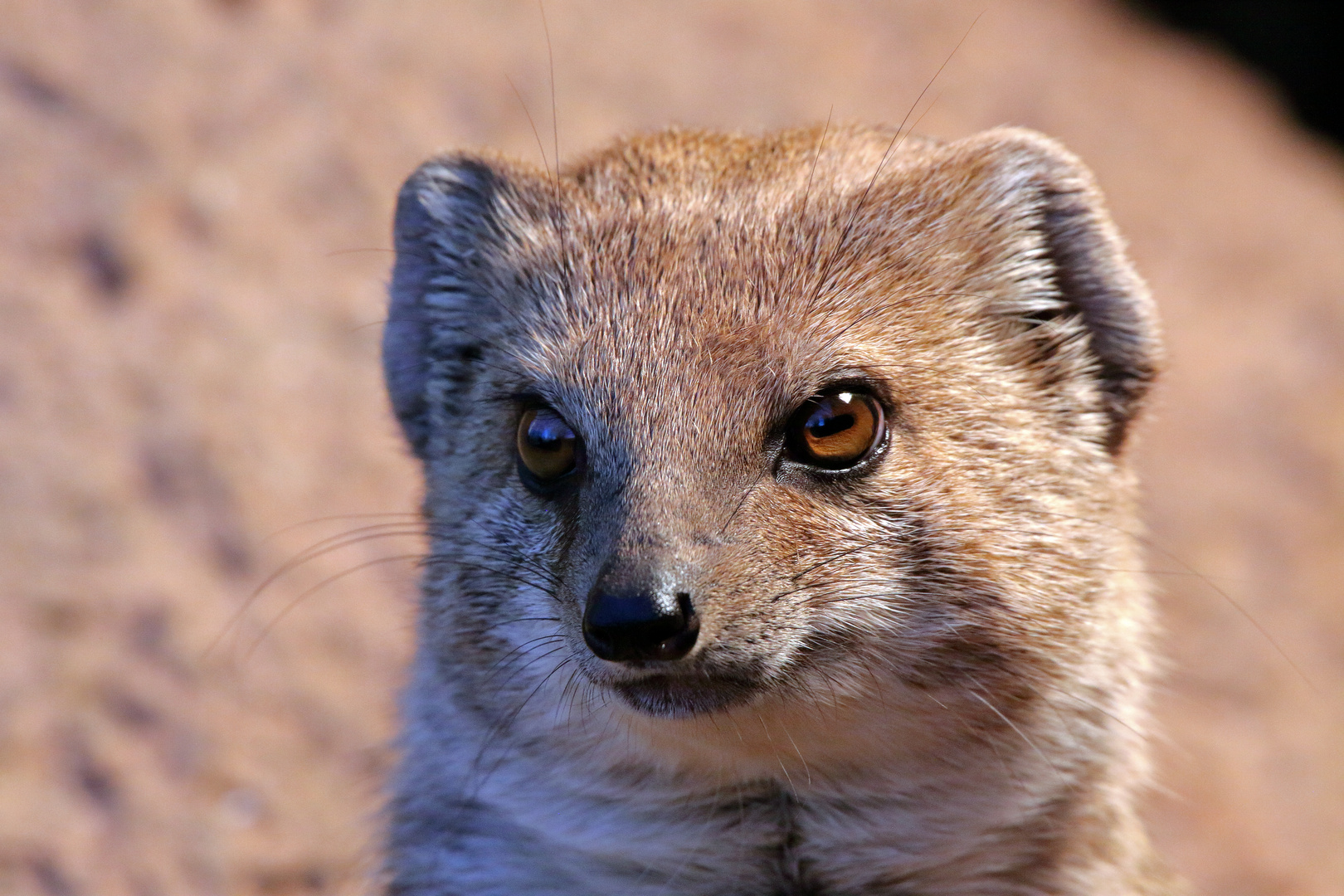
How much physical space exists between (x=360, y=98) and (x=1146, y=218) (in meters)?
4.60

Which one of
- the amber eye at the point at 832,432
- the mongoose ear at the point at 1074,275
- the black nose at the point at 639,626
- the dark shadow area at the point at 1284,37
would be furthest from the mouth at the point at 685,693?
the dark shadow area at the point at 1284,37

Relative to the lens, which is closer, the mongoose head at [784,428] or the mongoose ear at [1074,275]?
the mongoose head at [784,428]

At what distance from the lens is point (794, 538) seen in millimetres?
3297

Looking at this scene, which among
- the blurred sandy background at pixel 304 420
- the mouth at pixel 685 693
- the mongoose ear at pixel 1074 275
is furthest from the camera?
the blurred sandy background at pixel 304 420

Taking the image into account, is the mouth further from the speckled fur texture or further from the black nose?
the black nose

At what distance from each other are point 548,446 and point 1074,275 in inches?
61.4

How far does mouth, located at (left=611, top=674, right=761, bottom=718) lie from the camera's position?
3.15m

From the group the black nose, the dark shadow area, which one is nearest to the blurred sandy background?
the black nose

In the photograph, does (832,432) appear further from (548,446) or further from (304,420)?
(304,420)

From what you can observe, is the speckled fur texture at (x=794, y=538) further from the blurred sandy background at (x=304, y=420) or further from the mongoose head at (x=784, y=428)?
the blurred sandy background at (x=304, y=420)

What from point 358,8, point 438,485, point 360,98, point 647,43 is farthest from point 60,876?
point 647,43

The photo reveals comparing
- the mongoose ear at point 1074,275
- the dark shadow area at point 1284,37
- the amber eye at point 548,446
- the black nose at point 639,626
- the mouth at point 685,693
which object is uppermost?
the dark shadow area at point 1284,37

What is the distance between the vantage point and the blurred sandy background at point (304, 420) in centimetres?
534

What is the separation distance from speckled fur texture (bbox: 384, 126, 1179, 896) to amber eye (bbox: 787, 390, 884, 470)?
0.14ft
